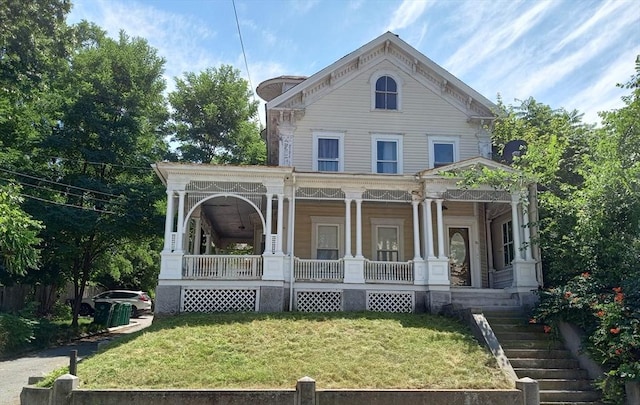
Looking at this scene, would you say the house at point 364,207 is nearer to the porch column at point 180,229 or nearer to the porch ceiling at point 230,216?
the porch column at point 180,229

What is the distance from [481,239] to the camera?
17.8 meters

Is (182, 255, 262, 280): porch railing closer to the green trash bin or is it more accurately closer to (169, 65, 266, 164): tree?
the green trash bin

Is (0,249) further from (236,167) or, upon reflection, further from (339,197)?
(339,197)

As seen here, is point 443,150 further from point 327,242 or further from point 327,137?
point 327,242

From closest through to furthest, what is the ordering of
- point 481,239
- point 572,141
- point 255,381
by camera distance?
point 255,381 < point 481,239 < point 572,141

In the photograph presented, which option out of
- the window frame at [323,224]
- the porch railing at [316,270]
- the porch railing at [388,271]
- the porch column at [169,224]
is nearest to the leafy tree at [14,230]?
the porch column at [169,224]

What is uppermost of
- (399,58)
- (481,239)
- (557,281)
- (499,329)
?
(399,58)

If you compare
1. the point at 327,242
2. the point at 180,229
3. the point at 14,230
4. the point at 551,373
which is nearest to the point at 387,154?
the point at 327,242

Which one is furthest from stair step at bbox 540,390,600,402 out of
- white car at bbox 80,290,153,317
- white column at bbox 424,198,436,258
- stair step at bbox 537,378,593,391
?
white car at bbox 80,290,153,317

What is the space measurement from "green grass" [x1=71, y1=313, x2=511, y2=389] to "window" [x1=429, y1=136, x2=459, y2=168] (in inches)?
267

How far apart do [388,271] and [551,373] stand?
19.2 ft

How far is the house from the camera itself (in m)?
14.6

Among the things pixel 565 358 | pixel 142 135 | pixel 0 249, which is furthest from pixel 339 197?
pixel 142 135

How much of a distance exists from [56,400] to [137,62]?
20517 millimetres
